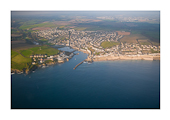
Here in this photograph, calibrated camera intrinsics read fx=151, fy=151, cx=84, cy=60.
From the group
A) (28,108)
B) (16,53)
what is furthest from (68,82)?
(16,53)

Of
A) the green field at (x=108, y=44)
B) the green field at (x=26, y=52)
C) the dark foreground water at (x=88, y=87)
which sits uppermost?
the green field at (x=108, y=44)

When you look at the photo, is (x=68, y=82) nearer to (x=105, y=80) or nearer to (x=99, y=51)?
(x=105, y=80)

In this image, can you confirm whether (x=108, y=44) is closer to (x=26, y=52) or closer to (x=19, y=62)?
(x=26, y=52)

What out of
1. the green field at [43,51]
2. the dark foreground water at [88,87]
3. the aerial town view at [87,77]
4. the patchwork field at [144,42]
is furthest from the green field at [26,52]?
the patchwork field at [144,42]

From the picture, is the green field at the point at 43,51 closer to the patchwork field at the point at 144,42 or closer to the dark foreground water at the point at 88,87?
the dark foreground water at the point at 88,87

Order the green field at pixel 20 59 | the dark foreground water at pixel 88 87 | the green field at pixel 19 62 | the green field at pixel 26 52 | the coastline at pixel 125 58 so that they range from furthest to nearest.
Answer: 1. the coastline at pixel 125 58
2. the green field at pixel 26 52
3. the green field at pixel 20 59
4. the green field at pixel 19 62
5. the dark foreground water at pixel 88 87

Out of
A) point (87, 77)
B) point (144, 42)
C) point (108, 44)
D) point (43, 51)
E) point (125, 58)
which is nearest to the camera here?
point (87, 77)

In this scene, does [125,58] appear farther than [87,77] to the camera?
Yes

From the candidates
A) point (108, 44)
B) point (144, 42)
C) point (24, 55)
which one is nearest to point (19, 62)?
point (24, 55)

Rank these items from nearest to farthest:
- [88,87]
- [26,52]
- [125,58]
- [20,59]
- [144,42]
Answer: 1. [88,87]
2. [20,59]
3. [26,52]
4. [125,58]
5. [144,42]
